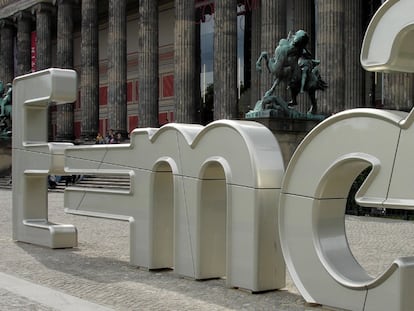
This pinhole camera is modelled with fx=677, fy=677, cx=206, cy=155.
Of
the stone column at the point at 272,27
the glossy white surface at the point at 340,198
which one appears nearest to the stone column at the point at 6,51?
the stone column at the point at 272,27

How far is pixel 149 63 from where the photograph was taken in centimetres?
3195

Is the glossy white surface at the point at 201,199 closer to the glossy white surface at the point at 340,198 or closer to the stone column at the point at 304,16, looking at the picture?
the glossy white surface at the point at 340,198

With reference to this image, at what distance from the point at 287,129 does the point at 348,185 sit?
1305cm

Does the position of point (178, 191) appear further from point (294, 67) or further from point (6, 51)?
point (6, 51)

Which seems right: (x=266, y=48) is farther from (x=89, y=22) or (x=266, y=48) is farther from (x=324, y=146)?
(x=324, y=146)

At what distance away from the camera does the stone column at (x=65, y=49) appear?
38062mm

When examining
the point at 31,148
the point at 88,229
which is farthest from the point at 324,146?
the point at 88,229

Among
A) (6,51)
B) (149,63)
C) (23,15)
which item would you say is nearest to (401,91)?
(149,63)

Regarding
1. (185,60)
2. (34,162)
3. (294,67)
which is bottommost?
(34,162)

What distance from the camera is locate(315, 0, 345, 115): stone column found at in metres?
23.9

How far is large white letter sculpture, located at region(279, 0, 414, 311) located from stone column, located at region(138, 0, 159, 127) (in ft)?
82.7

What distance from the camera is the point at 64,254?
10.7 meters

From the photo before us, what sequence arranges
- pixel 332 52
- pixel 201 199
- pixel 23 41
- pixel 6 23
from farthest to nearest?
1. pixel 6 23
2. pixel 23 41
3. pixel 332 52
4. pixel 201 199

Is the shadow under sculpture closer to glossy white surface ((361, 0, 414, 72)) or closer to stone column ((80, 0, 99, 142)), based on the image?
glossy white surface ((361, 0, 414, 72))
